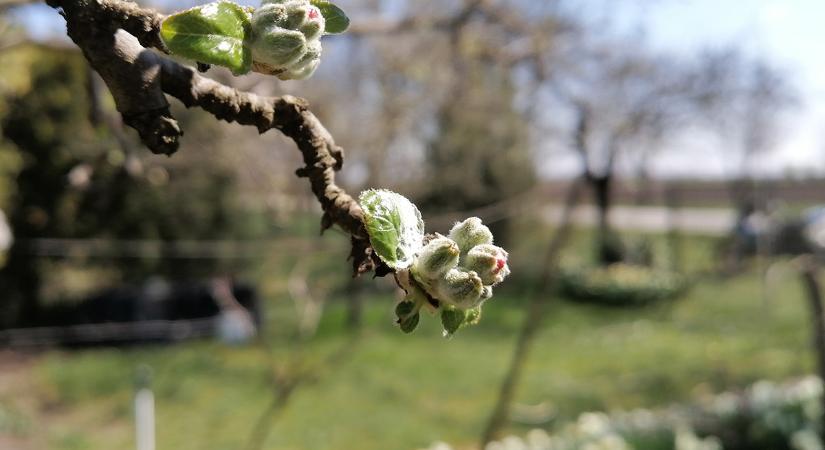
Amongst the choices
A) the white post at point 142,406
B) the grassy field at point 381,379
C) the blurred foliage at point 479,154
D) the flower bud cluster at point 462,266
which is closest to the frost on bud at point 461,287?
the flower bud cluster at point 462,266

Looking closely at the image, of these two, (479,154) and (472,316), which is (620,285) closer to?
(479,154)

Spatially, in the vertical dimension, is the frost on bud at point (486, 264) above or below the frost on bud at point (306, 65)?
below

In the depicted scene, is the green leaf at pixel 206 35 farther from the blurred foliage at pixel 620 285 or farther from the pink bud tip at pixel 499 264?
the blurred foliage at pixel 620 285

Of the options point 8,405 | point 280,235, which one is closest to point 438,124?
point 280,235

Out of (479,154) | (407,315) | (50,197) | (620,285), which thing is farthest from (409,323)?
(620,285)

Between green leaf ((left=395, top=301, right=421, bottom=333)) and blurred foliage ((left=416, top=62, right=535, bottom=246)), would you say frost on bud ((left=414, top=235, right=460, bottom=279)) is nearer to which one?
green leaf ((left=395, top=301, right=421, bottom=333))

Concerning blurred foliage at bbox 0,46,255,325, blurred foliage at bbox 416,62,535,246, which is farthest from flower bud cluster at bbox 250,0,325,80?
blurred foliage at bbox 0,46,255,325

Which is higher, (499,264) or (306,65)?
(306,65)
